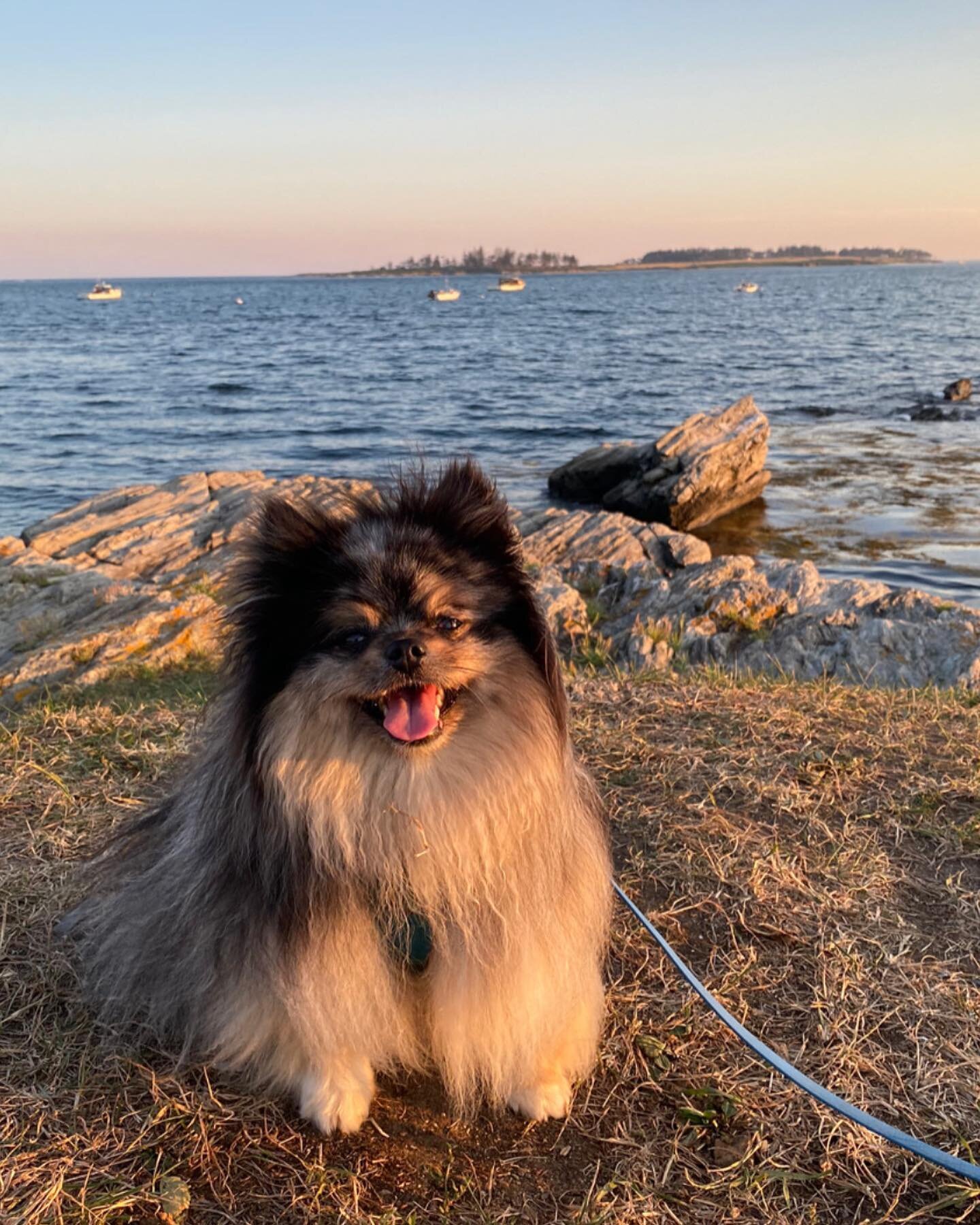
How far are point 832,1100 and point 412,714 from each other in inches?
61.1

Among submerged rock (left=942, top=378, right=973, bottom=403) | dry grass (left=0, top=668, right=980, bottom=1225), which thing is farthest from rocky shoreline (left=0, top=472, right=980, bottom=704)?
submerged rock (left=942, top=378, right=973, bottom=403)

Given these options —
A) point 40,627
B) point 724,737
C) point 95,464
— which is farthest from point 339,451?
point 724,737

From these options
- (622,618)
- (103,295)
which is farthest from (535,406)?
(103,295)

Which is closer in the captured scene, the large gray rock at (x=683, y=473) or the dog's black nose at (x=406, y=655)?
the dog's black nose at (x=406, y=655)

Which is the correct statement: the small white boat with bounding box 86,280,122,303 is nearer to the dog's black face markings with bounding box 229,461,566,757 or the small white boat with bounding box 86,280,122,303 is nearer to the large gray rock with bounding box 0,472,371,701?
the large gray rock with bounding box 0,472,371,701

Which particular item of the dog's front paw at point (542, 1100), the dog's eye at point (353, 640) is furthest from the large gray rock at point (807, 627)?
the dog's eye at point (353, 640)

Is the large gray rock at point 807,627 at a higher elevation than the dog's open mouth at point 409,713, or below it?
below

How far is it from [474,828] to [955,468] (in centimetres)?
2003

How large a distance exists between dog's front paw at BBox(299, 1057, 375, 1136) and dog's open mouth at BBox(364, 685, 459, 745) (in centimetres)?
104

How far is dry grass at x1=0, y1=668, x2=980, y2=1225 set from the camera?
7.96 feet

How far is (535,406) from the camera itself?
29.9m

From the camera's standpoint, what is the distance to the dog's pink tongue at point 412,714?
228 cm

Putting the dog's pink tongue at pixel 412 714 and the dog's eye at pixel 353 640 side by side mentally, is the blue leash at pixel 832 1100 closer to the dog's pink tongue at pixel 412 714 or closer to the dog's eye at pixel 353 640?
the dog's pink tongue at pixel 412 714

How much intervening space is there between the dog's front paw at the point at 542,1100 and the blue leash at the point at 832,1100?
0.54m
